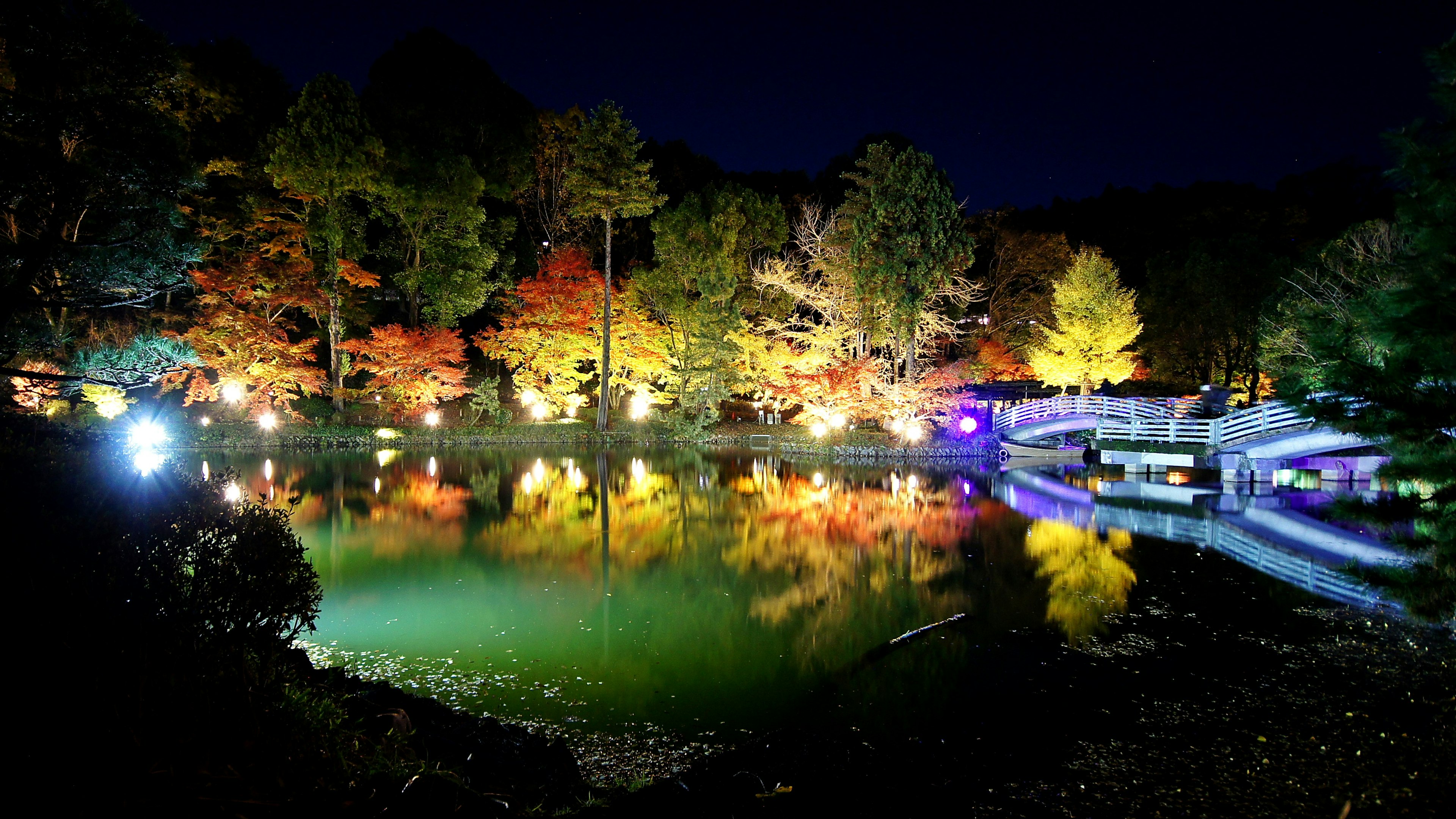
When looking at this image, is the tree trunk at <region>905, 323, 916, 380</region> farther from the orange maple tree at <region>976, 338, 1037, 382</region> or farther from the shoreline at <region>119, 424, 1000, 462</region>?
the orange maple tree at <region>976, 338, 1037, 382</region>

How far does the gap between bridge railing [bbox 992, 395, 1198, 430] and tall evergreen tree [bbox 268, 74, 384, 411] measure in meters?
24.2

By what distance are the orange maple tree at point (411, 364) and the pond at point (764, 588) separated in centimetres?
928

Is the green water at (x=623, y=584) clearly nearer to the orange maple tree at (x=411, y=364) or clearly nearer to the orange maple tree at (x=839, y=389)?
the orange maple tree at (x=839, y=389)

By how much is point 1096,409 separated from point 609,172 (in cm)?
1879

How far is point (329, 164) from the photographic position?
2598 centimetres

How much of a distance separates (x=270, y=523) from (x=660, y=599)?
16.3 feet

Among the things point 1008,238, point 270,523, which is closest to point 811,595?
point 270,523

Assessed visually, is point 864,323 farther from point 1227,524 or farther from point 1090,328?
point 1227,524

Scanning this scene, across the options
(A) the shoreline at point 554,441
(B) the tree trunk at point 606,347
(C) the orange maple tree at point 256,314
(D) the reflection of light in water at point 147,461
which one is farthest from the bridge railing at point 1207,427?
(C) the orange maple tree at point 256,314

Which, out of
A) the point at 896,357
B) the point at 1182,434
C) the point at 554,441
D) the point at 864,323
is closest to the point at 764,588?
the point at 1182,434

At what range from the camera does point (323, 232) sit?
26.5 m

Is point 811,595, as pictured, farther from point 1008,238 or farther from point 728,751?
point 1008,238

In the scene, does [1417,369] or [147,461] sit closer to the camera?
[1417,369]

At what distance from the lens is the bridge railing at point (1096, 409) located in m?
22.3
